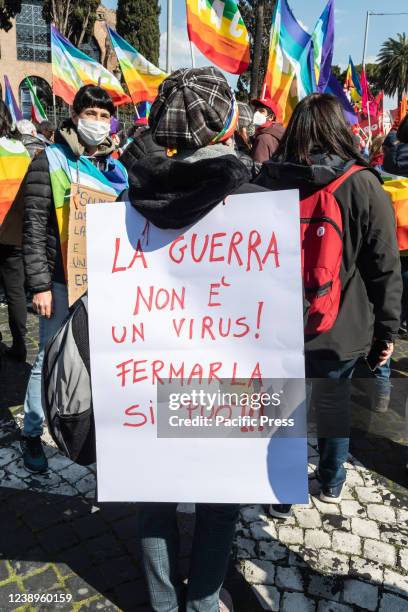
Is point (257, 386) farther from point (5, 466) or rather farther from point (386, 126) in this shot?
point (386, 126)

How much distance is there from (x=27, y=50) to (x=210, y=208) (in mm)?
41256

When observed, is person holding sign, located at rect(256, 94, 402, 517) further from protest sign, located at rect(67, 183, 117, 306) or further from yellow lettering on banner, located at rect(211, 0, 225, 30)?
yellow lettering on banner, located at rect(211, 0, 225, 30)

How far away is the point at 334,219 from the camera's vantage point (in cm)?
200

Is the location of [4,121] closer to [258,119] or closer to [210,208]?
[210,208]

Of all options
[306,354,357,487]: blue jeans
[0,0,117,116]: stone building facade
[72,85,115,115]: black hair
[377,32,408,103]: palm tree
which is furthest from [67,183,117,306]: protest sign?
[377,32,408,103]: palm tree

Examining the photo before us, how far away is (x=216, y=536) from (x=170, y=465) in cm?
32

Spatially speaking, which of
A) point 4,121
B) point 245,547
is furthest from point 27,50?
point 245,547

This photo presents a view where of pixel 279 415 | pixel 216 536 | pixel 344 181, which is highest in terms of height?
pixel 344 181

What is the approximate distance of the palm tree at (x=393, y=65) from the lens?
5657 centimetres

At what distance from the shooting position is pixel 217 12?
570cm

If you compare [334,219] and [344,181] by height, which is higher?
[344,181]

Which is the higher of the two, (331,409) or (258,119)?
(258,119)

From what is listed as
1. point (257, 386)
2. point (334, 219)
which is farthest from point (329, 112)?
point (257, 386)

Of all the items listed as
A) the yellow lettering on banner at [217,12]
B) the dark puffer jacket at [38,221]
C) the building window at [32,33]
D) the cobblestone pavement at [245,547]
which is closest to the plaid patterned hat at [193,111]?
the dark puffer jacket at [38,221]
